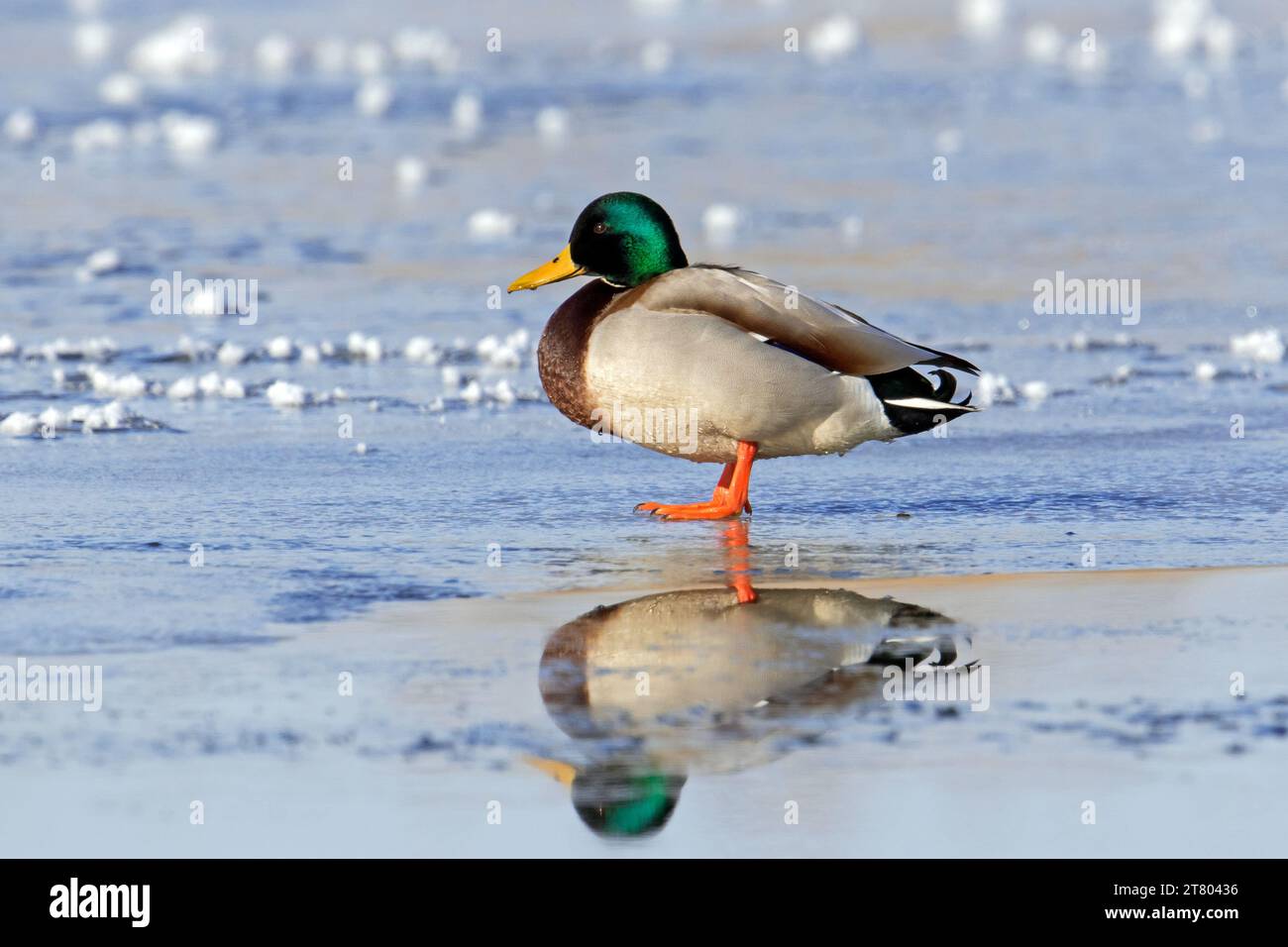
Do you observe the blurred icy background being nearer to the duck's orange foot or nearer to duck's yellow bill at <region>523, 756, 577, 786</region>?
the duck's orange foot

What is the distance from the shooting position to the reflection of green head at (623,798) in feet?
11.0

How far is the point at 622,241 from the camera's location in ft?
20.3

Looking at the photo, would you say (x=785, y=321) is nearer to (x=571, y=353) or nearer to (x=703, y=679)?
(x=571, y=353)

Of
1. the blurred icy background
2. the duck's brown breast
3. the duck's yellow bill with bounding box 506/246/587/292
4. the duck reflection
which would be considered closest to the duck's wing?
the duck's brown breast

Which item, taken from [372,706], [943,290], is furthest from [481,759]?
[943,290]

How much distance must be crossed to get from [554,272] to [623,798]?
3.13 metres

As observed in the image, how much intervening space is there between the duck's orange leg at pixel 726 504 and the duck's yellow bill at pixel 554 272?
0.75m

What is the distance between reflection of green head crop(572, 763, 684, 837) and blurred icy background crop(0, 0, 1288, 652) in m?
1.24

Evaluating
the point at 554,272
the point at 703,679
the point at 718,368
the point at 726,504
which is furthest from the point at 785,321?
the point at 703,679

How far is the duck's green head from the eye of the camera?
618 cm

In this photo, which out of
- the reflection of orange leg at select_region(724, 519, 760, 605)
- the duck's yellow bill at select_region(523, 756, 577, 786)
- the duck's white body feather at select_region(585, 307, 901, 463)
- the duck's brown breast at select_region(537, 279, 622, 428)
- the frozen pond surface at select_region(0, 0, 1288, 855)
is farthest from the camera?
the duck's brown breast at select_region(537, 279, 622, 428)

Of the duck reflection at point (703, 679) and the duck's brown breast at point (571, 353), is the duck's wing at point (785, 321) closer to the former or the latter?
the duck's brown breast at point (571, 353)

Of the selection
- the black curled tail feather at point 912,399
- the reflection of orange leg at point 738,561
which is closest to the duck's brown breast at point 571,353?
the reflection of orange leg at point 738,561
